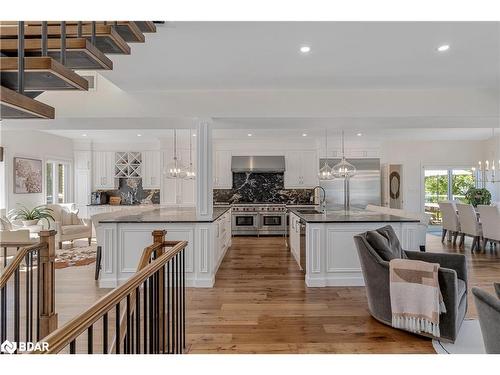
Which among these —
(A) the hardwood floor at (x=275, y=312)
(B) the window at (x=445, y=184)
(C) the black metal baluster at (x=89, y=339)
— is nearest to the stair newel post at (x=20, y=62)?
(C) the black metal baluster at (x=89, y=339)

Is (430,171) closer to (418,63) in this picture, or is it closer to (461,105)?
(461,105)

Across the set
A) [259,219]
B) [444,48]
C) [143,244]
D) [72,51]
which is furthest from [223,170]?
[72,51]

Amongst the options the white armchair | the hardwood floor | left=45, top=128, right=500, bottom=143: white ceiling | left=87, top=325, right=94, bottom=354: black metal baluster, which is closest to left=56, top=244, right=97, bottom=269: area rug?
the white armchair

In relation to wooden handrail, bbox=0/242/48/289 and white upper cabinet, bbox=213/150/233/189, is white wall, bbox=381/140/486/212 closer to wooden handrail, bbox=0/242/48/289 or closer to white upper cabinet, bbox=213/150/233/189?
white upper cabinet, bbox=213/150/233/189

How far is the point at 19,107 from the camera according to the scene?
1561 millimetres

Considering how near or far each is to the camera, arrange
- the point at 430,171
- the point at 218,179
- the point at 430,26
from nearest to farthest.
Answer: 1. the point at 430,26
2. the point at 218,179
3. the point at 430,171

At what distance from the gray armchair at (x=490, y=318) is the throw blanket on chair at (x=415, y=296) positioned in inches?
44.9

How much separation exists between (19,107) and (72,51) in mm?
490

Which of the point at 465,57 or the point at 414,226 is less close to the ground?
the point at 465,57

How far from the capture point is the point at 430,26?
104 inches

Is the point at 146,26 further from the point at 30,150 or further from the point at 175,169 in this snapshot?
the point at 30,150

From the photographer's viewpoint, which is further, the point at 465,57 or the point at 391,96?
the point at 391,96
